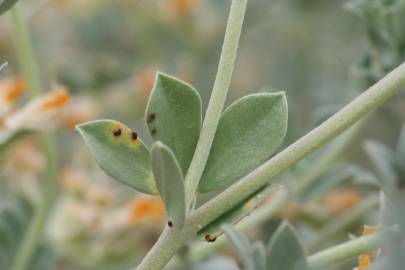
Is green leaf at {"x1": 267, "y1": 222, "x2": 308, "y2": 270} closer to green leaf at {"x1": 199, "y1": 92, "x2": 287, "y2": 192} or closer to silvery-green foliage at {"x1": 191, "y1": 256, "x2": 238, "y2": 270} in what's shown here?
green leaf at {"x1": 199, "y1": 92, "x2": 287, "y2": 192}

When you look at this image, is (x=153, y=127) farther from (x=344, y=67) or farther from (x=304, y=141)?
(x=344, y=67)

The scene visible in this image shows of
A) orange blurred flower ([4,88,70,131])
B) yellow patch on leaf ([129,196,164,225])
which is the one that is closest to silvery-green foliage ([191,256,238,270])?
yellow patch on leaf ([129,196,164,225])

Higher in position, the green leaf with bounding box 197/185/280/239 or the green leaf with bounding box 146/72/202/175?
the green leaf with bounding box 146/72/202/175

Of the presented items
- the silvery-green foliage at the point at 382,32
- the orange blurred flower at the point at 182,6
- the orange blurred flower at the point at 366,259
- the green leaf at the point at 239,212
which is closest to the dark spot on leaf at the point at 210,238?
the green leaf at the point at 239,212

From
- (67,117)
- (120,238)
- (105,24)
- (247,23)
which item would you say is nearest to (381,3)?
(120,238)

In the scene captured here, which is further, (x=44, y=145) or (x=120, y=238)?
(x=120, y=238)
